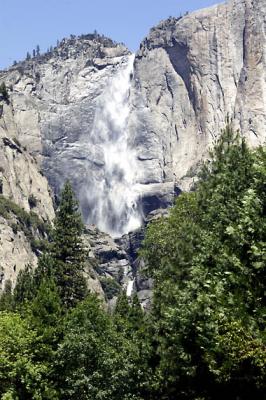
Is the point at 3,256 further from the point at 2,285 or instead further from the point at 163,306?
the point at 163,306

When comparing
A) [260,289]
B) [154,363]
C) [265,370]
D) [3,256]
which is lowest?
[265,370]

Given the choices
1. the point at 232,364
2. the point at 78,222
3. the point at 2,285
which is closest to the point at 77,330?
the point at 232,364

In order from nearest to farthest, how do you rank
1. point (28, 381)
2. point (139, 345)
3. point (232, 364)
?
point (232, 364) < point (28, 381) < point (139, 345)

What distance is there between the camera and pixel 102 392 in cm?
3447

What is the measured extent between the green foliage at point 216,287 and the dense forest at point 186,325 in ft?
0.16

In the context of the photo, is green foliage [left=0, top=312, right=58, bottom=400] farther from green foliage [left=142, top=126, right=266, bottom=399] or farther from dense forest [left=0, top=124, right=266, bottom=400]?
green foliage [left=142, top=126, right=266, bottom=399]

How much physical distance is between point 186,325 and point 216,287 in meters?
7.91

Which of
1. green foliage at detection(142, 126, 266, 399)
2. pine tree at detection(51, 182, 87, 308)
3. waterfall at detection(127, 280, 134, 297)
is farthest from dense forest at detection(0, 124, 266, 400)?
waterfall at detection(127, 280, 134, 297)

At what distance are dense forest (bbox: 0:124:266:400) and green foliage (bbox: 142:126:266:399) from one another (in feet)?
0.16

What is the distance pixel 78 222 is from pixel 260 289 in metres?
46.6

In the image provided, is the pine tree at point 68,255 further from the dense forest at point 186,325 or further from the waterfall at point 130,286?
the waterfall at point 130,286

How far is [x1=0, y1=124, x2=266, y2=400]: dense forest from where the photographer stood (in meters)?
20.0

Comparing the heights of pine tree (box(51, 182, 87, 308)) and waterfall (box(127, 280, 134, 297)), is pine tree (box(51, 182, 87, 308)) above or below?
below

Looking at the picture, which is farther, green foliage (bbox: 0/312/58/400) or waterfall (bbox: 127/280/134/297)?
waterfall (bbox: 127/280/134/297)
